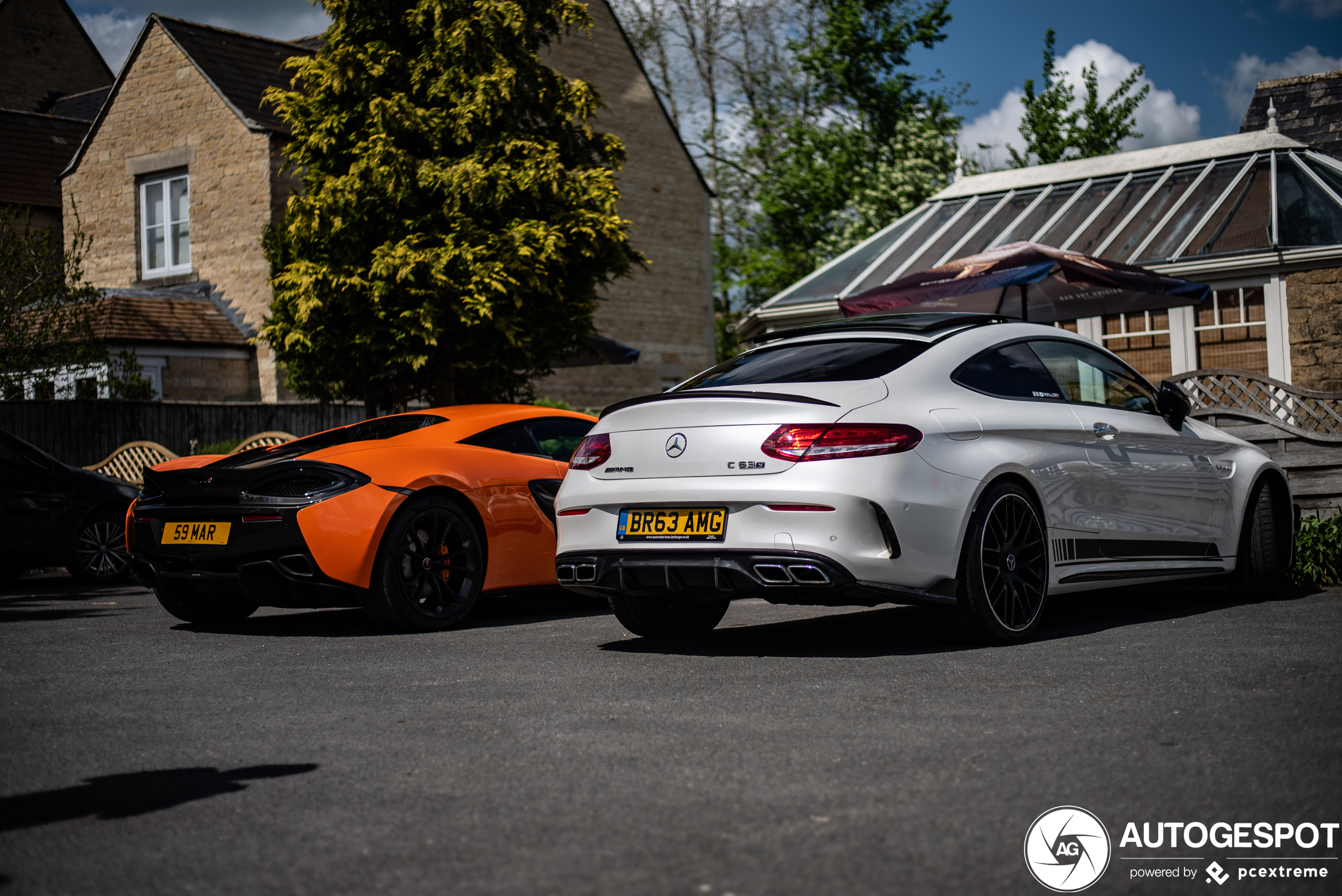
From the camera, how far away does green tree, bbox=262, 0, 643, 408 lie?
16.7m

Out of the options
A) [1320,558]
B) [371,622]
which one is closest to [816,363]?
[371,622]

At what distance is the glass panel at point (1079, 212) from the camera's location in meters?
18.5

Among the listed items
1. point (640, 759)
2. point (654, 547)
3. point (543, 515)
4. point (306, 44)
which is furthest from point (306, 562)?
point (306, 44)

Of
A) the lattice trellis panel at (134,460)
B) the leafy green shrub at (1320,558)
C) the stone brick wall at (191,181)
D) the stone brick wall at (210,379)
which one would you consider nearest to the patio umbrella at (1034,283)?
the leafy green shrub at (1320,558)

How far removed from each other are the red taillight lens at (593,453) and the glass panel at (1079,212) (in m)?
13.5

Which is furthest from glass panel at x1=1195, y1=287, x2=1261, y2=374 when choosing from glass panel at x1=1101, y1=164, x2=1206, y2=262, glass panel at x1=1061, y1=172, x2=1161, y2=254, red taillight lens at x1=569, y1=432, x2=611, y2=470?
red taillight lens at x1=569, y1=432, x2=611, y2=470

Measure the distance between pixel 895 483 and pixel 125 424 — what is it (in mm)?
16247

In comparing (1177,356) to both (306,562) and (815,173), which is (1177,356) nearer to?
(306,562)

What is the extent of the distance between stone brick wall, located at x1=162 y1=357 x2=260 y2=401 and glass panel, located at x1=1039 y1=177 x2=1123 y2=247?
13.7 m

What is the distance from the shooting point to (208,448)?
1895 cm

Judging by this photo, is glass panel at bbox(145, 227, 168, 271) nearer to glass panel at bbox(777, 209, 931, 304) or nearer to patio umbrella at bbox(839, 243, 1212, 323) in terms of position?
glass panel at bbox(777, 209, 931, 304)

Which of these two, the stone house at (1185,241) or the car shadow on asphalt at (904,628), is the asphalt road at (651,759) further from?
the stone house at (1185,241)

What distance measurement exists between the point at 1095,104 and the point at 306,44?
23.5m

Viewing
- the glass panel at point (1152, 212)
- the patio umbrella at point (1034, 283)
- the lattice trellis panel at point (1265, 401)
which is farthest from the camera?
the glass panel at point (1152, 212)
